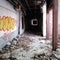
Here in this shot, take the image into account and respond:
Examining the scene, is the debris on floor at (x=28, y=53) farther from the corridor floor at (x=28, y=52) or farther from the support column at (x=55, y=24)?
the support column at (x=55, y=24)

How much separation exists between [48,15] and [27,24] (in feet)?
30.9

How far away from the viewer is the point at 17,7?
9266 millimetres

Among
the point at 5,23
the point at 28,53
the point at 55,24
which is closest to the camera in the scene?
the point at 28,53

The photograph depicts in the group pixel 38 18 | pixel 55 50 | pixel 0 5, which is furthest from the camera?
pixel 38 18

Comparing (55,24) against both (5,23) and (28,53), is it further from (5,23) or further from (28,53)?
(5,23)

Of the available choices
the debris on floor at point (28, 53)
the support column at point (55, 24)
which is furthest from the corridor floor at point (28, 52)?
the support column at point (55, 24)

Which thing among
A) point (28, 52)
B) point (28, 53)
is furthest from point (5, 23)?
point (28, 53)

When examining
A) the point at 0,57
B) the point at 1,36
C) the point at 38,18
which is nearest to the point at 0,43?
the point at 1,36

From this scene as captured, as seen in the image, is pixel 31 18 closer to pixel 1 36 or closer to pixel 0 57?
pixel 1 36

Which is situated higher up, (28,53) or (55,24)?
(55,24)

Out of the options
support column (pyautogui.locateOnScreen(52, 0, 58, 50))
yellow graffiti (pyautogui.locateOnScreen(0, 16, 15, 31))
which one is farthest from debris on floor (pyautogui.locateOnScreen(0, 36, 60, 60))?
yellow graffiti (pyautogui.locateOnScreen(0, 16, 15, 31))

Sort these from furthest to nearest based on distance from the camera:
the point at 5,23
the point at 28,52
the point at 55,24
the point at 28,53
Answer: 1. the point at 5,23
2. the point at 55,24
3. the point at 28,52
4. the point at 28,53

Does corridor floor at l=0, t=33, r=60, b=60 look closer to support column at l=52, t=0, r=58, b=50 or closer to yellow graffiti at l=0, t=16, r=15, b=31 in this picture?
support column at l=52, t=0, r=58, b=50

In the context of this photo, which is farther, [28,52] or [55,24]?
[55,24]
